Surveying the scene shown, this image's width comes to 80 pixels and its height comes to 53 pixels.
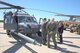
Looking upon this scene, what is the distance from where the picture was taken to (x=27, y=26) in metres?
15.8

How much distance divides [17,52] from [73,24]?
21.3m

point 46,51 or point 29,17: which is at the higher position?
point 29,17

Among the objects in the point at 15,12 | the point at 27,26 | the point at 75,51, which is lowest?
the point at 75,51

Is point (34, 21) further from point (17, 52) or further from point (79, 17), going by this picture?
point (79, 17)

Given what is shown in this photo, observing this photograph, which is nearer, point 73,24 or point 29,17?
point 29,17

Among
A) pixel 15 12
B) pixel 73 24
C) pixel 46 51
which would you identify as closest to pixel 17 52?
pixel 46 51

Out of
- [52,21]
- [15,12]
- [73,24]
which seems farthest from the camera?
[73,24]

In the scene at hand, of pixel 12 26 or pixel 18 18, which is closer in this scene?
pixel 12 26

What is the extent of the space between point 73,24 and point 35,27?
15373mm

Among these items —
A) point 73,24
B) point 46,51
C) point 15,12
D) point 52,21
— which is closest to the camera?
point 46,51

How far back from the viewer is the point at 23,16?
17250 mm

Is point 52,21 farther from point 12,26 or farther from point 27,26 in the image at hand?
point 27,26

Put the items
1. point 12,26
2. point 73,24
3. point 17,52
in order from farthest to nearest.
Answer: point 73,24 < point 12,26 < point 17,52

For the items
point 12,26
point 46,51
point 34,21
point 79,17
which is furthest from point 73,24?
point 46,51
